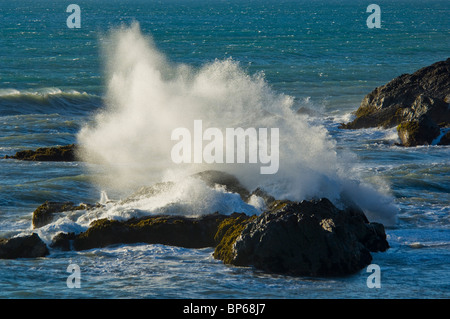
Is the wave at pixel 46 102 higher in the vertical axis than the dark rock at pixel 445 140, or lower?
higher

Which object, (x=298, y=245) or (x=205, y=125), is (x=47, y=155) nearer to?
(x=205, y=125)

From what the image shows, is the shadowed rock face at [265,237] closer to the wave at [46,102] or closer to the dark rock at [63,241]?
the dark rock at [63,241]

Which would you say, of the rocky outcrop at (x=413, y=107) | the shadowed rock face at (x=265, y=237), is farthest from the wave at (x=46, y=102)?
the shadowed rock face at (x=265, y=237)

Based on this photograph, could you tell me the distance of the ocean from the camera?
11953 millimetres

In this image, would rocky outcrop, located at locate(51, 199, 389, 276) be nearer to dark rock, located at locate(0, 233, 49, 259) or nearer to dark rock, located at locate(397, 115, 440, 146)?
dark rock, located at locate(0, 233, 49, 259)

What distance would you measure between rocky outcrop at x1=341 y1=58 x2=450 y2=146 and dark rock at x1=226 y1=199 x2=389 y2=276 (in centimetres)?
1468

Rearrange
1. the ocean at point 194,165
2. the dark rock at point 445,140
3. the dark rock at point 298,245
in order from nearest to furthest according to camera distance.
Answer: the ocean at point 194,165 < the dark rock at point 298,245 < the dark rock at point 445,140

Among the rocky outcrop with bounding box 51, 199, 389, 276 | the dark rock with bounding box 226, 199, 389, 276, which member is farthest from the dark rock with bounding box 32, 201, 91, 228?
the dark rock with bounding box 226, 199, 389, 276

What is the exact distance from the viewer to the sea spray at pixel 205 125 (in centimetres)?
1617

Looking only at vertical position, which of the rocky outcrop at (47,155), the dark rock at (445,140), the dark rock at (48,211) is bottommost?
the dark rock at (48,211)

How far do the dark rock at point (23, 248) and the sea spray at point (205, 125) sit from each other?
2324 mm

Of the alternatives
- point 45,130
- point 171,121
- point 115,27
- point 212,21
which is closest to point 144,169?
point 171,121

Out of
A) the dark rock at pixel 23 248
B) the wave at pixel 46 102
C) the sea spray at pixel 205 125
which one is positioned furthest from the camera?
the wave at pixel 46 102

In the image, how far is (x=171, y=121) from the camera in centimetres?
2647
